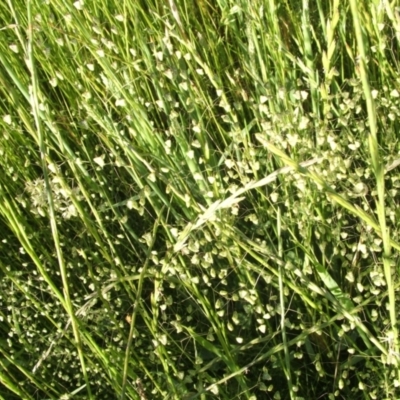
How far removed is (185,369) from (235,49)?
2.16 ft

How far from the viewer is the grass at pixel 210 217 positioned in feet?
3.09

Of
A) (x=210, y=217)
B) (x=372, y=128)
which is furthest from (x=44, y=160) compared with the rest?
(x=372, y=128)

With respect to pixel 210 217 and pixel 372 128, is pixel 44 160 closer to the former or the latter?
pixel 210 217

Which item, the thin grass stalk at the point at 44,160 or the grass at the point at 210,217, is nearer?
the thin grass stalk at the point at 44,160

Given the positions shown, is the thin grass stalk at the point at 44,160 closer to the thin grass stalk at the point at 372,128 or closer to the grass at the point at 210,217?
the grass at the point at 210,217

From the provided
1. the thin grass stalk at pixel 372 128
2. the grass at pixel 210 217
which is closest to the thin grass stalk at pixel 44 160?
the grass at pixel 210 217

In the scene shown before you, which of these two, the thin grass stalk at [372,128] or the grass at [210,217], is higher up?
the thin grass stalk at [372,128]

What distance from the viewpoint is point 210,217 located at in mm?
839

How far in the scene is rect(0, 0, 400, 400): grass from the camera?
0.94m

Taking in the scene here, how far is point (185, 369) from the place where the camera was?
1156 millimetres

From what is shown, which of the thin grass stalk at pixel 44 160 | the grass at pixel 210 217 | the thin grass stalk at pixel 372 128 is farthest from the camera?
the grass at pixel 210 217

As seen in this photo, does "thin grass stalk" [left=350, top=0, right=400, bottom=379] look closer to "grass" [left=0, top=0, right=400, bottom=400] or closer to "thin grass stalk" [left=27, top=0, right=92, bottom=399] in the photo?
"grass" [left=0, top=0, right=400, bottom=400]

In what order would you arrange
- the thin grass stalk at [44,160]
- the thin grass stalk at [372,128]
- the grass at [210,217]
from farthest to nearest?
the grass at [210,217] → the thin grass stalk at [44,160] → the thin grass stalk at [372,128]

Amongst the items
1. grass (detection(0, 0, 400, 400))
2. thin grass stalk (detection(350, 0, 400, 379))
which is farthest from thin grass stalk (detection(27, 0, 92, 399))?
thin grass stalk (detection(350, 0, 400, 379))
